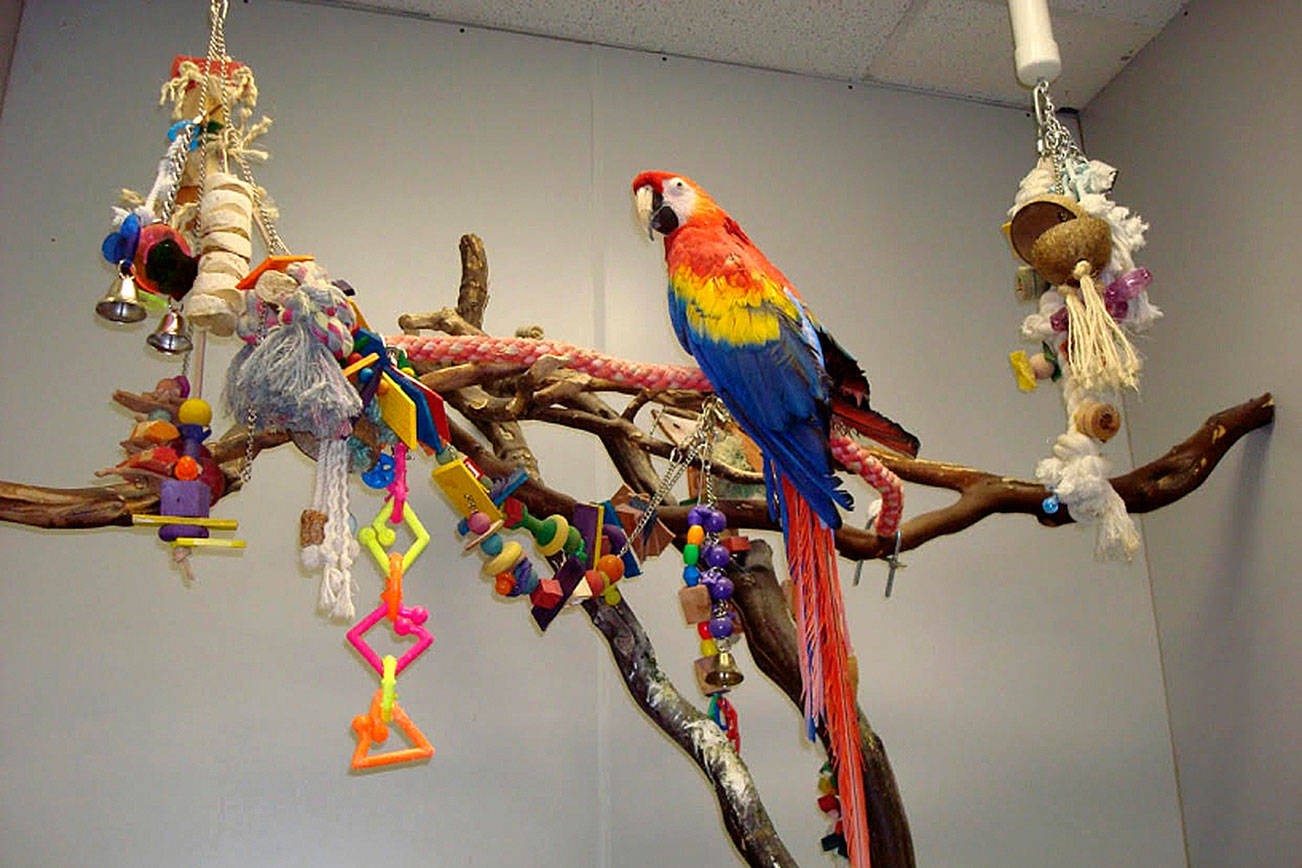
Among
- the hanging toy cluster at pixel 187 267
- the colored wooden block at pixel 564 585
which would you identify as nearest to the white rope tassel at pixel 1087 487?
the colored wooden block at pixel 564 585

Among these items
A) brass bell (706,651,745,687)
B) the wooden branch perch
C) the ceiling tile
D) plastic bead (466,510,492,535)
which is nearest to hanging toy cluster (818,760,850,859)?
the wooden branch perch

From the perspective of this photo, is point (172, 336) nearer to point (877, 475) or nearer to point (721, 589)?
point (721, 589)

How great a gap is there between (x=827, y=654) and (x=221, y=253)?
2.19 feet

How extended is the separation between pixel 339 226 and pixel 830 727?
115 centimetres

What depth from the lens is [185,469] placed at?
0.84 metres

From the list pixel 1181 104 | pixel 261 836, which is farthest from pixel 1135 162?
pixel 261 836

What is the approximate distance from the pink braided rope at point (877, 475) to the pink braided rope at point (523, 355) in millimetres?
159

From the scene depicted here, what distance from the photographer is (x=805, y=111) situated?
1.96 m

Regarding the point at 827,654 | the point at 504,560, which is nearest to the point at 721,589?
the point at 827,654

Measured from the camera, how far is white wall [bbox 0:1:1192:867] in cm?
136

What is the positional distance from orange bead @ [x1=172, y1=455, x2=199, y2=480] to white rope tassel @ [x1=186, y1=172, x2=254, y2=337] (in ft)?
0.37

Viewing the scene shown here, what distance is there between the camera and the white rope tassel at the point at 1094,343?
1107mm

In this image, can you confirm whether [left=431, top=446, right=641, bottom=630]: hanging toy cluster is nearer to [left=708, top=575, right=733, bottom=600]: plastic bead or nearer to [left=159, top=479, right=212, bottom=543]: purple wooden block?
[left=708, top=575, right=733, bottom=600]: plastic bead

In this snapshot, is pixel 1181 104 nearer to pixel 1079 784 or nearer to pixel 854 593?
pixel 854 593
